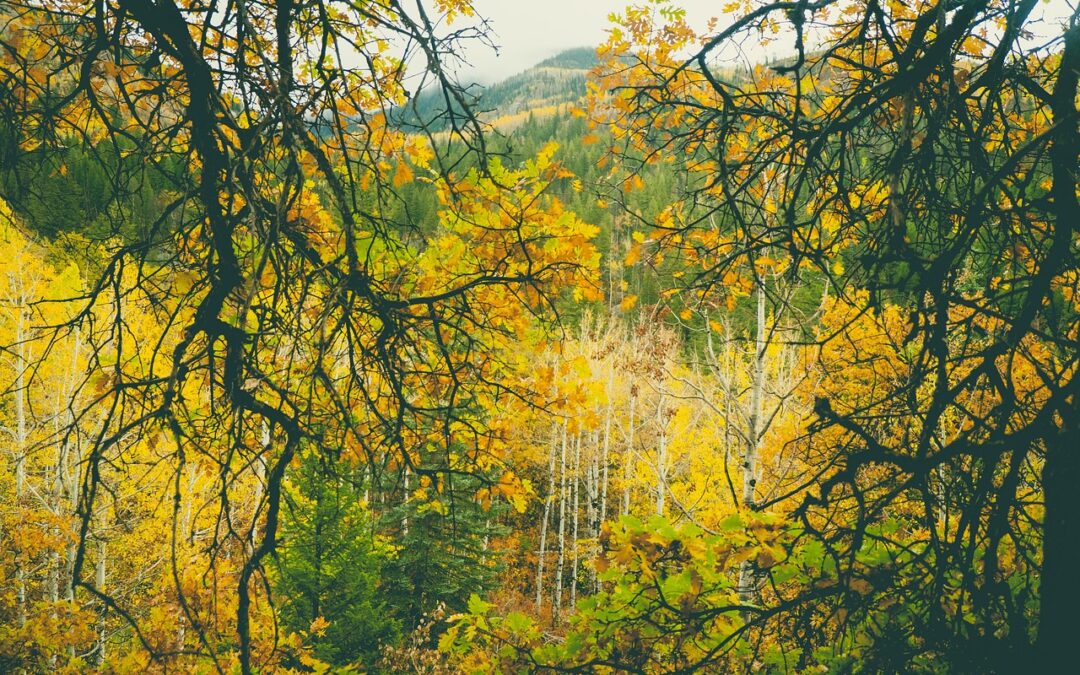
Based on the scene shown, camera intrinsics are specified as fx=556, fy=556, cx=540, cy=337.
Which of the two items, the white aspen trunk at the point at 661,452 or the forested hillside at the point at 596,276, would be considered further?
the white aspen trunk at the point at 661,452

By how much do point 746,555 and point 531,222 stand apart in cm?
211

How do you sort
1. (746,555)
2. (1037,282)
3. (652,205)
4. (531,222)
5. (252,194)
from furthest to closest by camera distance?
(652,205) < (531,222) < (746,555) < (1037,282) < (252,194)

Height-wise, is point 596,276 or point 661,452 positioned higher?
point 596,276

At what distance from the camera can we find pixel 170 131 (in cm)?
158

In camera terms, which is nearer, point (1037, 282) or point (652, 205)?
point (1037, 282)

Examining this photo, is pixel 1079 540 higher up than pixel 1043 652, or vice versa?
pixel 1079 540

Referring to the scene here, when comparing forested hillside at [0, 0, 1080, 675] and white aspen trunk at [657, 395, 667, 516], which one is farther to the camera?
white aspen trunk at [657, 395, 667, 516]

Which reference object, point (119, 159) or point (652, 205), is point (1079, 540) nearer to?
point (119, 159)

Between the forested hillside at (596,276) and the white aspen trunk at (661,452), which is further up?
the forested hillside at (596,276)

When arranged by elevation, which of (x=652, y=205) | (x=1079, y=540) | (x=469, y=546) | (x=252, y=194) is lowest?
(x=469, y=546)

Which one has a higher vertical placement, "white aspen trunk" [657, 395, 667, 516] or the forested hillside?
the forested hillside

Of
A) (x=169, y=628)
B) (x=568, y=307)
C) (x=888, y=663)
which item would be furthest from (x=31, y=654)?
(x=568, y=307)

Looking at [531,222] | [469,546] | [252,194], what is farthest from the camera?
[469,546]

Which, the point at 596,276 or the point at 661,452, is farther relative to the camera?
the point at 661,452
